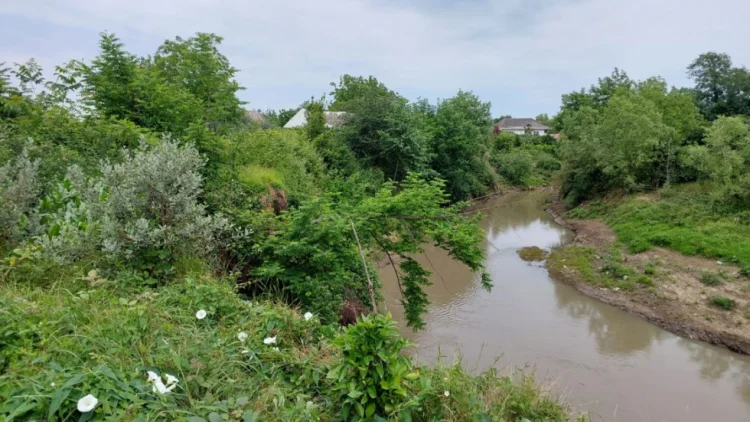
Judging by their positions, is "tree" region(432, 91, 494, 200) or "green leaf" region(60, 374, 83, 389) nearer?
"green leaf" region(60, 374, 83, 389)

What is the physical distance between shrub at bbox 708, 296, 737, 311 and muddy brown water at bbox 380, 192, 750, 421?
1747mm

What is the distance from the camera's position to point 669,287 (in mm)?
11117

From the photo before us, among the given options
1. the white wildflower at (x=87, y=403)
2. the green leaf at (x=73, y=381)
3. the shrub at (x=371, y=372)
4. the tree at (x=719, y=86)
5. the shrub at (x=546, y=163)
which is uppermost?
the tree at (x=719, y=86)

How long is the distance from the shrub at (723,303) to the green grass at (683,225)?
6.55 ft

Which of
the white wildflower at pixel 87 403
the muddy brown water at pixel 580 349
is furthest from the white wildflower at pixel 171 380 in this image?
the muddy brown water at pixel 580 349

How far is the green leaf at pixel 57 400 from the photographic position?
6.11ft

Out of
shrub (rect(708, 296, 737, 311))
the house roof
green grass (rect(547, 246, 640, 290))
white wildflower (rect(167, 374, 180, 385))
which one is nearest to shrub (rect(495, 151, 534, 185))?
green grass (rect(547, 246, 640, 290))

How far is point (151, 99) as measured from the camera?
284 inches

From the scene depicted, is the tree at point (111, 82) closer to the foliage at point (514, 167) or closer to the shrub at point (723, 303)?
the shrub at point (723, 303)

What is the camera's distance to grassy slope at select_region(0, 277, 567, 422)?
2.07 meters

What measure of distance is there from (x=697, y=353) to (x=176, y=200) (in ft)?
34.6

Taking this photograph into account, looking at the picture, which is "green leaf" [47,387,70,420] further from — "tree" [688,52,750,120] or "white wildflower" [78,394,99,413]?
"tree" [688,52,750,120]

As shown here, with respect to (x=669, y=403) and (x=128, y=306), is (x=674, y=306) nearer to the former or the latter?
(x=669, y=403)

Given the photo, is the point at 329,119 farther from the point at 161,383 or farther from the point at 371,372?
the point at 161,383
